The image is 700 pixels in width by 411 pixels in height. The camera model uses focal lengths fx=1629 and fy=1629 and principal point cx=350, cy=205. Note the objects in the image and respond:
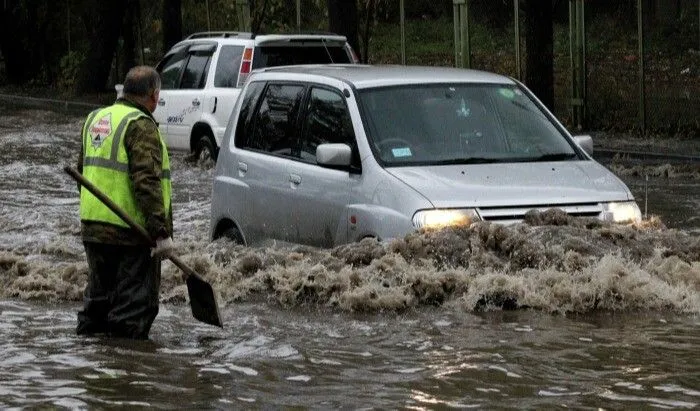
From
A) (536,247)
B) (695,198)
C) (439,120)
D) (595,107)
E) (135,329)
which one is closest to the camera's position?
(135,329)

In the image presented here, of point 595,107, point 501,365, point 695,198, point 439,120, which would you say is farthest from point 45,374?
point 595,107

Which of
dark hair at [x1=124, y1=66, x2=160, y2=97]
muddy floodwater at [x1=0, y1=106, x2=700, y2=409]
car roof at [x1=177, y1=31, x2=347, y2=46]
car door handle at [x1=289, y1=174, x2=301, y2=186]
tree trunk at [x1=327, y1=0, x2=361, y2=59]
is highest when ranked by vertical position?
tree trunk at [x1=327, y1=0, x2=361, y2=59]

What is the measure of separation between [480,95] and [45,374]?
437 cm

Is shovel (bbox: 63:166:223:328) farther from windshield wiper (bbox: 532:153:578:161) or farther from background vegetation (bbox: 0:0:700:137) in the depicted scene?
background vegetation (bbox: 0:0:700:137)

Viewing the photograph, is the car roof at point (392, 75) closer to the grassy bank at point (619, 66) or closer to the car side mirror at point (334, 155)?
the car side mirror at point (334, 155)

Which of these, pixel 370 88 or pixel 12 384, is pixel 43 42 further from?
pixel 12 384

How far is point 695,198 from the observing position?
17.6 metres

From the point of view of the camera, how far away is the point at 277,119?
12219 millimetres

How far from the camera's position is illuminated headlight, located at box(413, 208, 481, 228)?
10195mm

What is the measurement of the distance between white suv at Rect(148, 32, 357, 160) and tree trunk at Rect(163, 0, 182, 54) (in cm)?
1428

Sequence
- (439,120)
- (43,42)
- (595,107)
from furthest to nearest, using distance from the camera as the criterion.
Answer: (43,42)
(595,107)
(439,120)

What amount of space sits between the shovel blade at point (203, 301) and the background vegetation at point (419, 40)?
16093 mm

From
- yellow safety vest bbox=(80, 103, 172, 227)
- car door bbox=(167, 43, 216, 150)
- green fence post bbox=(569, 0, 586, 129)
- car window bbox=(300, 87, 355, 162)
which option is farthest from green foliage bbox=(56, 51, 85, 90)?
yellow safety vest bbox=(80, 103, 172, 227)

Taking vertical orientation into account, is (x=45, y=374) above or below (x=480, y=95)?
below
